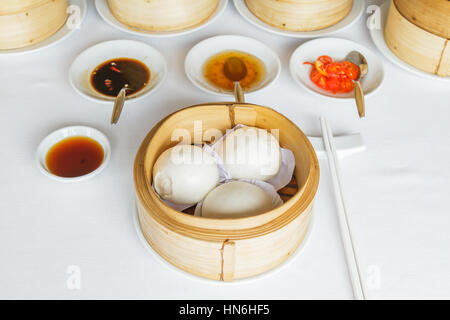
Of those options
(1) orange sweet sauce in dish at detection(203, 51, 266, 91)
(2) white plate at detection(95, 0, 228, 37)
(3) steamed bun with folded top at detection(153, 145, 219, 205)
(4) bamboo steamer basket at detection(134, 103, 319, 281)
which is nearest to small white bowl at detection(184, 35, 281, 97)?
(1) orange sweet sauce in dish at detection(203, 51, 266, 91)

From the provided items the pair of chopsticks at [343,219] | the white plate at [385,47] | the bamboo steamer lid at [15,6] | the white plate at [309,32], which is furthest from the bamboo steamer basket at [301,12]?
the bamboo steamer lid at [15,6]

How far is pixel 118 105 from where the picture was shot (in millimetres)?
1413

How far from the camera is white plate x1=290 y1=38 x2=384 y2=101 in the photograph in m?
1.55

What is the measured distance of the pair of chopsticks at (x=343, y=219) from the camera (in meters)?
1.09

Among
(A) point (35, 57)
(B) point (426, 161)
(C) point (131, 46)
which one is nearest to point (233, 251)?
(B) point (426, 161)

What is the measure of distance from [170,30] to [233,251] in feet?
3.54

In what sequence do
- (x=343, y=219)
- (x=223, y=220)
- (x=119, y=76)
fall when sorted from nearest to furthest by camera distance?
(x=223, y=220)
(x=343, y=219)
(x=119, y=76)

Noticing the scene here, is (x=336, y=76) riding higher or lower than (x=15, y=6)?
lower

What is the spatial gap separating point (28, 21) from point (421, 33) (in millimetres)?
1353

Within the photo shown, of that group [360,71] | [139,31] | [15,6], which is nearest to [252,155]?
[360,71]

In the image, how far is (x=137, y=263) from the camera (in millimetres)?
1128

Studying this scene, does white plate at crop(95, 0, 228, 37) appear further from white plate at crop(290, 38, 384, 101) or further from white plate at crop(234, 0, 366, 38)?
white plate at crop(290, 38, 384, 101)

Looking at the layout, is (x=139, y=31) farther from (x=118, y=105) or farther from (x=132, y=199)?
(x=132, y=199)

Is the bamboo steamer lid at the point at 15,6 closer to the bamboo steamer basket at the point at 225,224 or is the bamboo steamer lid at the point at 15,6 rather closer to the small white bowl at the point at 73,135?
the small white bowl at the point at 73,135
